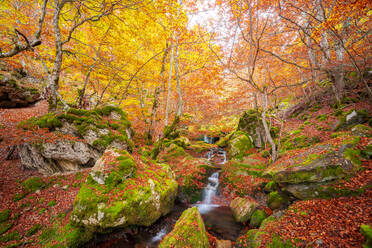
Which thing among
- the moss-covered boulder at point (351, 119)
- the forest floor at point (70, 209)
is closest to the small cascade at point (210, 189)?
the forest floor at point (70, 209)

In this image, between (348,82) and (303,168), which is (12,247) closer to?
(303,168)

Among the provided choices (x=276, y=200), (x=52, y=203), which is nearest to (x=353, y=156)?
(x=276, y=200)

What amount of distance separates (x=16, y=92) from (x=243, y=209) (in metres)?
15.0

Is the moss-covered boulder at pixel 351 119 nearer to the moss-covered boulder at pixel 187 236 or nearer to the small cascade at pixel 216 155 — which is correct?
the small cascade at pixel 216 155

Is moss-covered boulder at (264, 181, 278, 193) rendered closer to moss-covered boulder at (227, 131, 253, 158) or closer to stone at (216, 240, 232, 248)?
stone at (216, 240, 232, 248)

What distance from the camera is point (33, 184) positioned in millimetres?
5703

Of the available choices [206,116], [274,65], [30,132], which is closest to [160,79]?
[206,116]

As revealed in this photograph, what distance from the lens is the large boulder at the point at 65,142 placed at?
19.1 feet

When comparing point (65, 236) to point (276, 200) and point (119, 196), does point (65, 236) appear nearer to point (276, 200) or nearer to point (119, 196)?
point (119, 196)

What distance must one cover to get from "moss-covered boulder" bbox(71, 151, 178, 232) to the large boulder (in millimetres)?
1837

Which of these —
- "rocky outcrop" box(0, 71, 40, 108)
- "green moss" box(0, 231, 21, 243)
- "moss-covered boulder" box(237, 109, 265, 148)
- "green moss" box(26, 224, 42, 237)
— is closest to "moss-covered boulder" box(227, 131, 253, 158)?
"moss-covered boulder" box(237, 109, 265, 148)

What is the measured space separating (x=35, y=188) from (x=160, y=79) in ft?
31.1

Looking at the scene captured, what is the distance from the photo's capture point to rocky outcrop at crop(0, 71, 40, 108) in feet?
27.0

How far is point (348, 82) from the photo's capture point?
838cm
